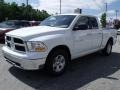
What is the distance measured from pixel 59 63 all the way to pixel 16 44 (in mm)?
1320

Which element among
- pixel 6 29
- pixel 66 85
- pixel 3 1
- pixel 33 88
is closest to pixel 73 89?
pixel 66 85

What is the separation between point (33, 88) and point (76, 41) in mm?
2171

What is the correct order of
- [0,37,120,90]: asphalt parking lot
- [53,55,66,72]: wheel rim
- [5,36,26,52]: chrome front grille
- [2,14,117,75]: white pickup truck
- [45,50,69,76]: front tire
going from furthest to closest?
1. [53,55,66,72]: wheel rim
2. [45,50,69,76]: front tire
3. [5,36,26,52]: chrome front grille
4. [2,14,117,75]: white pickup truck
5. [0,37,120,90]: asphalt parking lot

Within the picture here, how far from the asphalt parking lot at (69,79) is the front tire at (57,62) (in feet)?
0.62

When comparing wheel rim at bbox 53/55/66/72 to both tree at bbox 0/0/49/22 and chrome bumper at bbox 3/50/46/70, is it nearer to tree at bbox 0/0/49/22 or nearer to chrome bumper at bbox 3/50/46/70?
chrome bumper at bbox 3/50/46/70

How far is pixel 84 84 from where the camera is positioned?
18.2ft

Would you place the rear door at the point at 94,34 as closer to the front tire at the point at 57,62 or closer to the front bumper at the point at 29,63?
the front tire at the point at 57,62

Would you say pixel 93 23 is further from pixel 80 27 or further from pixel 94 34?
pixel 80 27

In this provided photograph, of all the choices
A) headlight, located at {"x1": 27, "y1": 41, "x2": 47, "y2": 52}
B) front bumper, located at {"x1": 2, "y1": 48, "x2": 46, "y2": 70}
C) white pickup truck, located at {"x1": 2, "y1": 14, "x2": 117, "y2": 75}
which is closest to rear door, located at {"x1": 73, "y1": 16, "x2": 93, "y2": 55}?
white pickup truck, located at {"x1": 2, "y1": 14, "x2": 117, "y2": 75}

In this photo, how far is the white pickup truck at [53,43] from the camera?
17.8ft

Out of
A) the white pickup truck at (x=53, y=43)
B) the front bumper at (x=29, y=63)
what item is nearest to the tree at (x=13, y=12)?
the white pickup truck at (x=53, y=43)

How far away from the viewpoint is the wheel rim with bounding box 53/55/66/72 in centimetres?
595

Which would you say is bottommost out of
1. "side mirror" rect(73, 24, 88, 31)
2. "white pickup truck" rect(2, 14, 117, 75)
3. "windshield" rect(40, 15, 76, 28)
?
"white pickup truck" rect(2, 14, 117, 75)

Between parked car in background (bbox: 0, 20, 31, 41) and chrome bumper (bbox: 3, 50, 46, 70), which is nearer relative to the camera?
chrome bumper (bbox: 3, 50, 46, 70)
